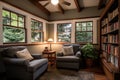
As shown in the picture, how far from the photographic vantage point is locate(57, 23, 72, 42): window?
18.7 ft

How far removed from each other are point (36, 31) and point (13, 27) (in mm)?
1519

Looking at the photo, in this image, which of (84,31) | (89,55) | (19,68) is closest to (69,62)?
(89,55)

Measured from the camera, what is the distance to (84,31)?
5.39m

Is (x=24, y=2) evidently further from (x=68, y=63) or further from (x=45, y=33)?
(x=68, y=63)

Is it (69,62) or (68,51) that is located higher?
(68,51)

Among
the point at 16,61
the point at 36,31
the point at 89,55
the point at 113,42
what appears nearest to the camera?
the point at 16,61

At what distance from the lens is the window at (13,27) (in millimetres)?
3383

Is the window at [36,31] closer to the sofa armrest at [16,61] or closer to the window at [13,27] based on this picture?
the window at [13,27]

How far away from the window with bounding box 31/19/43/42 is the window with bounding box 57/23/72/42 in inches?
39.6

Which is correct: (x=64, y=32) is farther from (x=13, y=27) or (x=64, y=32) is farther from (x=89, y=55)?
(x=13, y=27)

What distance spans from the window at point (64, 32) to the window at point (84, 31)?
1.45 feet

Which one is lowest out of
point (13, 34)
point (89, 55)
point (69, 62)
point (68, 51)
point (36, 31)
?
point (69, 62)

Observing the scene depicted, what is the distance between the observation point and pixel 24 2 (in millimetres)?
4027

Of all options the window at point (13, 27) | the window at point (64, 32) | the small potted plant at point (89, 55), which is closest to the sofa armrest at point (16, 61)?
the window at point (13, 27)
